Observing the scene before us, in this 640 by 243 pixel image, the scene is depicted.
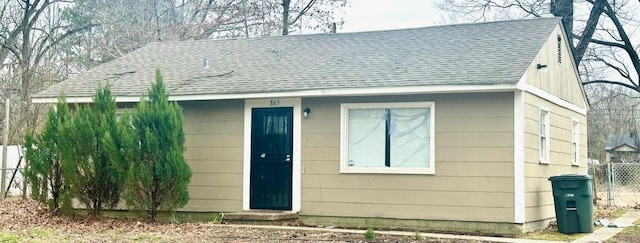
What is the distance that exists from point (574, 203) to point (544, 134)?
5.10 feet

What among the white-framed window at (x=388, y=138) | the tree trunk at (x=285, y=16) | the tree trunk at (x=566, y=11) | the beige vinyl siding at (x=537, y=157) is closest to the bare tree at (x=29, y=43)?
the tree trunk at (x=285, y=16)

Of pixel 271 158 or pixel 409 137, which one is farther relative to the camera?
pixel 271 158

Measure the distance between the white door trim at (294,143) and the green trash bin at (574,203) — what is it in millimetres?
4106

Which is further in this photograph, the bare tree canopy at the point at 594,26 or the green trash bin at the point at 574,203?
the bare tree canopy at the point at 594,26

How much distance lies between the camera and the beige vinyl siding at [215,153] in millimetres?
12297

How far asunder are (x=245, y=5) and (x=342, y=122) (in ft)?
52.0

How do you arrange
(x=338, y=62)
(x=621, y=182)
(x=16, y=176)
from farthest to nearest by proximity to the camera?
(x=621, y=182), (x=16, y=176), (x=338, y=62)

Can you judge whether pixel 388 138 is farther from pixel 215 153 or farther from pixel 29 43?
pixel 29 43

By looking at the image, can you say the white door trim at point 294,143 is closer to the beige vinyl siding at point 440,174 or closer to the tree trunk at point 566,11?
the beige vinyl siding at point 440,174

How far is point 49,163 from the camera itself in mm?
12219

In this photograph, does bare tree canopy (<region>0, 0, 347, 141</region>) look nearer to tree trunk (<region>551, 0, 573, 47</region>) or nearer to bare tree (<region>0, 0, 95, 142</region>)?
bare tree (<region>0, 0, 95, 142</region>)

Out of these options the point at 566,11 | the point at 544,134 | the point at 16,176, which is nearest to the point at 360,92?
→ the point at 544,134

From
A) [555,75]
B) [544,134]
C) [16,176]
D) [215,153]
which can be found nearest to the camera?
[544,134]

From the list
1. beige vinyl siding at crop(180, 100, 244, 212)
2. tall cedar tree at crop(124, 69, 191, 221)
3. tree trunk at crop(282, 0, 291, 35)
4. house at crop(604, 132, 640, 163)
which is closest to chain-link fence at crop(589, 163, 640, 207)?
house at crop(604, 132, 640, 163)
